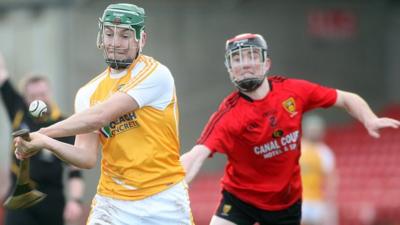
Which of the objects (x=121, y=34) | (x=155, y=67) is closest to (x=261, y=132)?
(x=155, y=67)

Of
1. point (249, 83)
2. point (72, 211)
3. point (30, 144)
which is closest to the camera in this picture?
point (30, 144)

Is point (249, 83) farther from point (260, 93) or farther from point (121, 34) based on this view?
point (121, 34)

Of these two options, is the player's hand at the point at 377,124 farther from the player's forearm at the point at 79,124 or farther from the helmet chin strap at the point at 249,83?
the player's forearm at the point at 79,124

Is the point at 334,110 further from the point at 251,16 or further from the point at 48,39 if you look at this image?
the point at 48,39

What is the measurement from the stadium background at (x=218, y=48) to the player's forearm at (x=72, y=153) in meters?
9.54

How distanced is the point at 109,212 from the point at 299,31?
13612 mm

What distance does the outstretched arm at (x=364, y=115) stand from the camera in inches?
312

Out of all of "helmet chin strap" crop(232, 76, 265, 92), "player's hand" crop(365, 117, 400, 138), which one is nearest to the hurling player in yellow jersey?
"helmet chin strap" crop(232, 76, 265, 92)

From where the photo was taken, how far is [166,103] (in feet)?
22.3

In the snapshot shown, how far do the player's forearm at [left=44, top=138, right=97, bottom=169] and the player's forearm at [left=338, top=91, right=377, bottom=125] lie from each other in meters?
2.20

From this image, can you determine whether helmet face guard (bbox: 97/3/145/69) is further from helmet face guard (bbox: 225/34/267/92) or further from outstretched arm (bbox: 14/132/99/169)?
helmet face guard (bbox: 225/34/267/92)

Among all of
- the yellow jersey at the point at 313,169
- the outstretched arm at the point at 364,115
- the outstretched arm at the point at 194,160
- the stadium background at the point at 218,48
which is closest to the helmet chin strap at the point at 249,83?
the outstretched arm at the point at 194,160

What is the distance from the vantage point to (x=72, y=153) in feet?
21.8

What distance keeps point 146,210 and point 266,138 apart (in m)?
1.64
